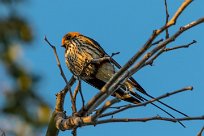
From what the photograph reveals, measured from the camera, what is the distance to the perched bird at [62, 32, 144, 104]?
6066 millimetres

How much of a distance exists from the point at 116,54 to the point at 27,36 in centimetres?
277

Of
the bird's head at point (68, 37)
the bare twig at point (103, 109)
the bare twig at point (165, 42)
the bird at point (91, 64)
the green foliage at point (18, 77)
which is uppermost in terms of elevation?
the bird's head at point (68, 37)

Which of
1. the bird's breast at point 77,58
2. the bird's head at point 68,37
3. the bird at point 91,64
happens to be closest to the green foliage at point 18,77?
the bird at point 91,64

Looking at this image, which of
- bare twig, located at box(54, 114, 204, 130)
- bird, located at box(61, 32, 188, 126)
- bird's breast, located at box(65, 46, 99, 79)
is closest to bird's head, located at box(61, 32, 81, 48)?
bird, located at box(61, 32, 188, 126)

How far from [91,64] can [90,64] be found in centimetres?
16

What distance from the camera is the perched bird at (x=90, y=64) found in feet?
19.9

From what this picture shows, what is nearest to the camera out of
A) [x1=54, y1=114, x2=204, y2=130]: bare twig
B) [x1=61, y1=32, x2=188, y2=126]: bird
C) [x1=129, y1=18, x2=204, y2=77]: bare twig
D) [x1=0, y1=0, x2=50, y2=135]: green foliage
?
[x1=0, y1=0, x2=50, y2=135]: green foliage

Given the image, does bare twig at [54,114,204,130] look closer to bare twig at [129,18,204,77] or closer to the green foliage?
bare twig at [129,18,204,77]

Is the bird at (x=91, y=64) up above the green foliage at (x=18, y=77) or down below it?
above

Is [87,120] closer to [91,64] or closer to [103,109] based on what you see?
[103,109]

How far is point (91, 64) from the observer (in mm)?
6934

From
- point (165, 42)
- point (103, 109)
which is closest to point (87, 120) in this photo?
point (103, 109)

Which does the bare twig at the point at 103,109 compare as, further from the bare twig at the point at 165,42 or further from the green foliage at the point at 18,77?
the green foliage at the point at 18,77

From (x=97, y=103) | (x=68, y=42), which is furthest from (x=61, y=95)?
(x=68, y=42)
